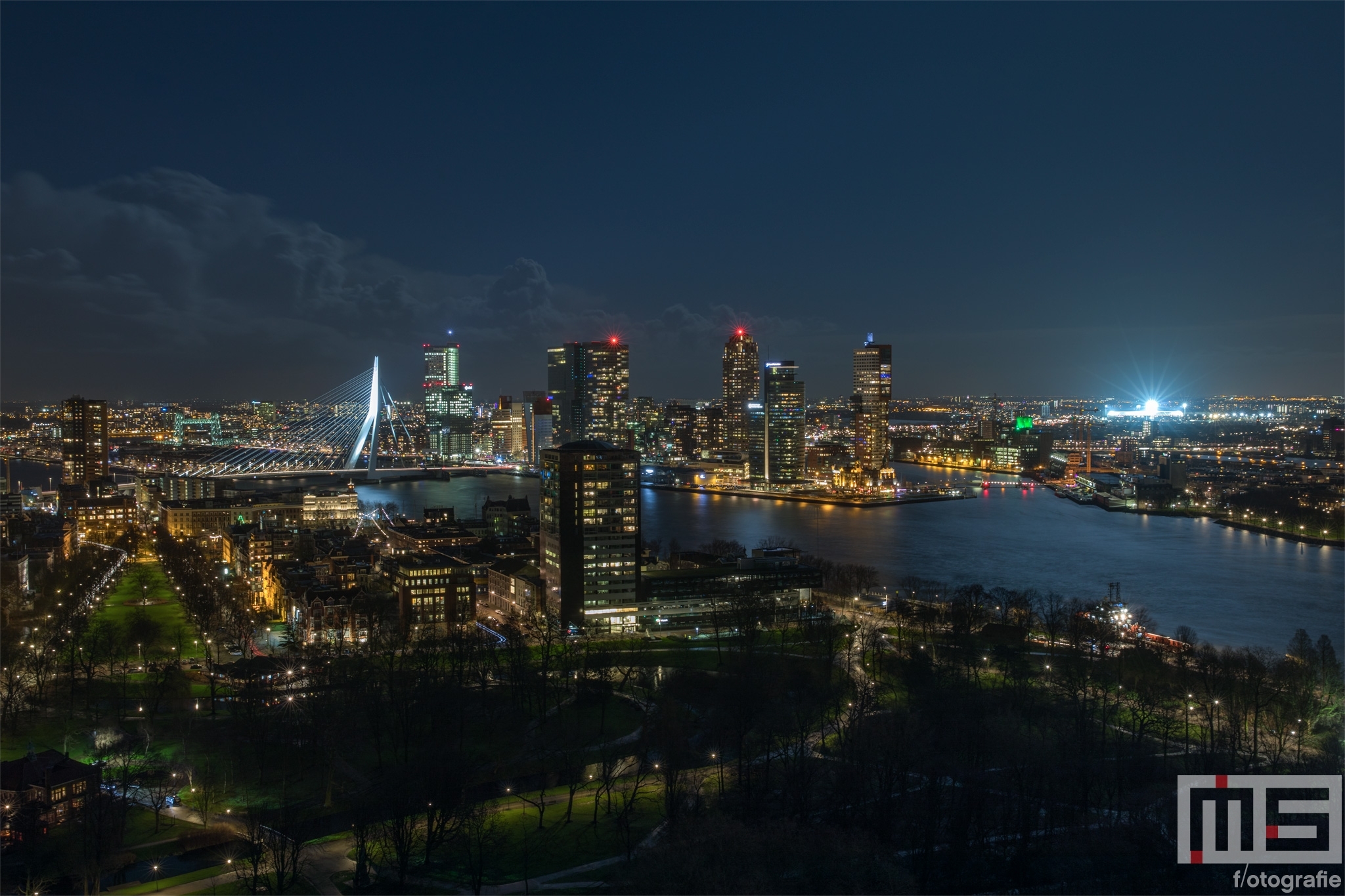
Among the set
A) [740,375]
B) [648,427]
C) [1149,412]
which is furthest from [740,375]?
[1149,412]

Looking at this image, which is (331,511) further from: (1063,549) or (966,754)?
(966,754)

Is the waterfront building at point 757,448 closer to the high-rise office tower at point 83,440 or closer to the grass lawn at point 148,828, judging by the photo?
the high-rise office tower at point 83,440

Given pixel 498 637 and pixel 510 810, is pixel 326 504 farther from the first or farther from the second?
pixel 510 810

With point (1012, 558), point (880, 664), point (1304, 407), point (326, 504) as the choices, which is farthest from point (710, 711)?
point (1304, 407)

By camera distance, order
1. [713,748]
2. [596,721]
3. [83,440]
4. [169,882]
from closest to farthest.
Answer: [169,882] < [713,748] < [596,721] < [83,440]

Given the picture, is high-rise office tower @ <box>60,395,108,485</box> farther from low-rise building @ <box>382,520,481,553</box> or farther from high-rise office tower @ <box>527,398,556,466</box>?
high-rise office tower @ <box>527,398,556,466</box>


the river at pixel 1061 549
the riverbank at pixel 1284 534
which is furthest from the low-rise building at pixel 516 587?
the riverbank at pixel 1284 534

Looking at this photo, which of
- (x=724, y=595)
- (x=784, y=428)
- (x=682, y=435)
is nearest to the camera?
(x=724, y=595)

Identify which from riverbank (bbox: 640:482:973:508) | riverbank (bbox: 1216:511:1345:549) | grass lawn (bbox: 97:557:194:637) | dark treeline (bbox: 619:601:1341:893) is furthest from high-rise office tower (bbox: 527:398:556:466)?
dark treeline (bbox: 619:601:1341:893)
